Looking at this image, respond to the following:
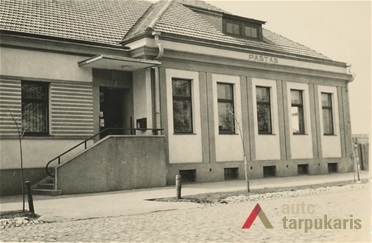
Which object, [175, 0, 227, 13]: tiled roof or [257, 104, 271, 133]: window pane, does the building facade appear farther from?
[175, 0, 227, 13]: tiled roof

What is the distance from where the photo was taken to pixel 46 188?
52.6ft

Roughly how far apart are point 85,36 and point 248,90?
796 cm

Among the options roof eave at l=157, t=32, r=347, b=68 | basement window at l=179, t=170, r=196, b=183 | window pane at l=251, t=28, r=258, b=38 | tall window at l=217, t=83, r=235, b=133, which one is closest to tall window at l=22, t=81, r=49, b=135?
roof eave at l=157, t=32, r=347, b=68

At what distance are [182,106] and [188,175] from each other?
114 inches

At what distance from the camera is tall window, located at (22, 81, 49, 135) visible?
1697 centimetres

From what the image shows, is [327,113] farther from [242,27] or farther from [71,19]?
[71,19]

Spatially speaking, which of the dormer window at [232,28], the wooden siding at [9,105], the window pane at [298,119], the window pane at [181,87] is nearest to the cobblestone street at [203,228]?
the wooden siding at [9,105]

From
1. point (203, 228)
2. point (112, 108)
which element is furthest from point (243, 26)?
point (203, 228)

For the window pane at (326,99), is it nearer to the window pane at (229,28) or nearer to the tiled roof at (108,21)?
the tiled roof at (108,21)

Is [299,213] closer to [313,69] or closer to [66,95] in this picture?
[66,95]

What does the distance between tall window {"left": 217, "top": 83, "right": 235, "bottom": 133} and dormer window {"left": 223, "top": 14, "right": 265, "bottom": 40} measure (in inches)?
121

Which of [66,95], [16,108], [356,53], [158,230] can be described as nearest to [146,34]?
[66,95]

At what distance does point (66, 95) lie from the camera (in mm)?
17625

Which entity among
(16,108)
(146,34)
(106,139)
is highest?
(146,34)
